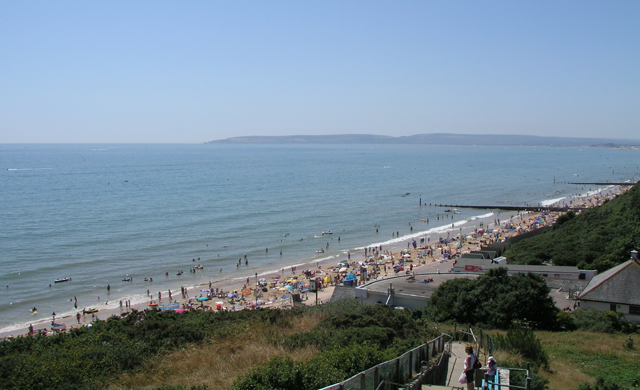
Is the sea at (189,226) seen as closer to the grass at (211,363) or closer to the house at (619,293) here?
the grass at (211,363)

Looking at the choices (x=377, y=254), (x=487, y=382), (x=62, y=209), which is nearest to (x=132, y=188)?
(x=62, y=209)

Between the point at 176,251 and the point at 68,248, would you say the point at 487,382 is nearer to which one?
the point at 176,251

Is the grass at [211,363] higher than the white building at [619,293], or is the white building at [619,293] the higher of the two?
the grass at [211,363]

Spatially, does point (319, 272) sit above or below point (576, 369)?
below

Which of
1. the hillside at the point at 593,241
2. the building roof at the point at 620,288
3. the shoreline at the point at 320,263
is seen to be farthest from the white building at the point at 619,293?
the shoreline at the point at 320,263

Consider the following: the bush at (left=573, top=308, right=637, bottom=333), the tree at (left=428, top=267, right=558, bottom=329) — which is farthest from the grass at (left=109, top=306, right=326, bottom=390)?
Answer: the bush at (left=573, top=308, right=637, bottom=333)

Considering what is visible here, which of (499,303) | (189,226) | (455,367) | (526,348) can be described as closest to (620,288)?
(499,303)

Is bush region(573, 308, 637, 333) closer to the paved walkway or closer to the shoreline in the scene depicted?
the paved walkway
